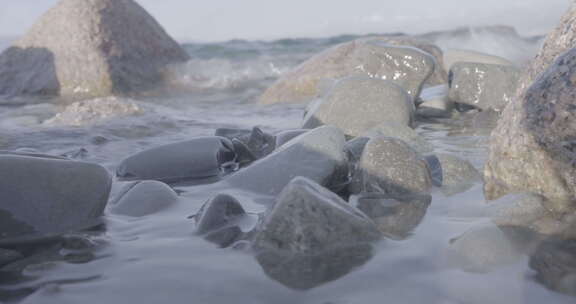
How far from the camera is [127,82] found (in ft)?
28.0

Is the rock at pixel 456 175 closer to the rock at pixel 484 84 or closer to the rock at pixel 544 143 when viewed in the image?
the rock at pixel 544 143

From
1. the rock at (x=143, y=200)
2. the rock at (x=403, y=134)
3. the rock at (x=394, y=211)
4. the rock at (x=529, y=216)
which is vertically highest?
the rock at (x=529, y=216)

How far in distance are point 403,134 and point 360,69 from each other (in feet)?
8.04

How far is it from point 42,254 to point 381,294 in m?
1.19

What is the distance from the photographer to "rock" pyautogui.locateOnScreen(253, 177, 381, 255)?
194cm

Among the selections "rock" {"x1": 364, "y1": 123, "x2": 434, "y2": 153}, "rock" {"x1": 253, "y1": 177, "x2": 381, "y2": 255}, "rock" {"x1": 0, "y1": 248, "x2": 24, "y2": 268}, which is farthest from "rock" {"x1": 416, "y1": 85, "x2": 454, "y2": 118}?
"rock" {"x1": 0, "y1": 248, "x2": 24, "y2": 268}

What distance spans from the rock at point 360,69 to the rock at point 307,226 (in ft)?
10.4

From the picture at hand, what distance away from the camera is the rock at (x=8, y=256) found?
195 cm

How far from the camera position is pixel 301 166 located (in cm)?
282

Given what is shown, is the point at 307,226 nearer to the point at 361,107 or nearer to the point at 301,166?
the point at 301,166

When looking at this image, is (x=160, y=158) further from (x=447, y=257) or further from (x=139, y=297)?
(x=447, y=257)

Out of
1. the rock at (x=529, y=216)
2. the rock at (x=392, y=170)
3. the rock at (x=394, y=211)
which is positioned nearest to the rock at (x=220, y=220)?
the rock at (x=394, y=211)

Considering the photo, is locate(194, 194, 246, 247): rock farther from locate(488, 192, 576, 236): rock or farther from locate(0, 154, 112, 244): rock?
locate(488, 192, 576, 236): rock

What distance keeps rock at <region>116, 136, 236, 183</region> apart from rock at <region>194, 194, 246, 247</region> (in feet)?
2.78
